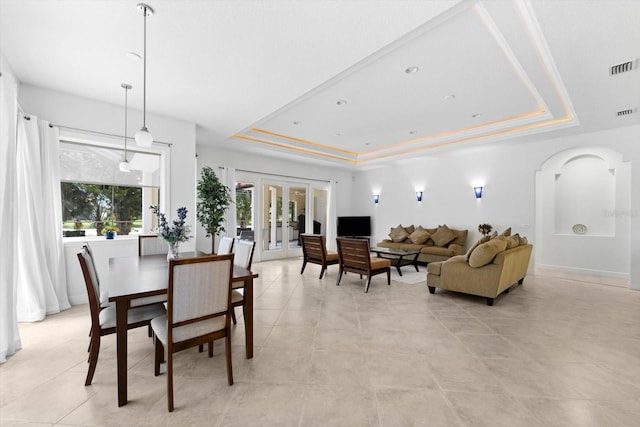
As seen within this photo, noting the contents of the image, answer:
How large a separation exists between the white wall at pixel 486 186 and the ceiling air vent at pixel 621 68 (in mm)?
2696

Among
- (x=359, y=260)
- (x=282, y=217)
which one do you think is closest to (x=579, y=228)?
(x=359, y=260)

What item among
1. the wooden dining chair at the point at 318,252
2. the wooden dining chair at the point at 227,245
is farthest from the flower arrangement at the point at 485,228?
the wooden dining chair at the point at 227,245

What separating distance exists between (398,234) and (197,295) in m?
6.45

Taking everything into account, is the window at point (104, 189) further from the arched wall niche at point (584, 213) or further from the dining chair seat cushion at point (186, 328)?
the arched wall niche at point (584, 213)

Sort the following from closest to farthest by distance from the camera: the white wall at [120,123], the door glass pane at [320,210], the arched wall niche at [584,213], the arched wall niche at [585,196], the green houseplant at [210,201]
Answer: the white wall at [120,123] < the arched wall niche at [584,213] < the green houseplant at [210,201] < the arched wall niche at [585,196] < the door glass pane at [320,210]

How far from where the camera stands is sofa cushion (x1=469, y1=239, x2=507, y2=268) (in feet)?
12.1

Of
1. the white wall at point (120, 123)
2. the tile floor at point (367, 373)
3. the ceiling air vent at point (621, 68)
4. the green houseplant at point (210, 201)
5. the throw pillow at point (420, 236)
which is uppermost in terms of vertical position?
the ceiling air vent at point (621, 68)

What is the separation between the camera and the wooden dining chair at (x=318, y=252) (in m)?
5.16

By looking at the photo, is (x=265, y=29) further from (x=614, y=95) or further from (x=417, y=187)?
(x=417, y=187)

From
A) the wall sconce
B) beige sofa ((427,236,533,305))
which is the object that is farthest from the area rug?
the wall sconce

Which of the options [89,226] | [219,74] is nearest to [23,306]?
[89,226]

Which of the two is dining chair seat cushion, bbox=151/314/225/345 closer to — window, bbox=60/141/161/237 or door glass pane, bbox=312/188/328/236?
window, bbox=60/141/161/237

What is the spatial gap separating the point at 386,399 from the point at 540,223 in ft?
20.7

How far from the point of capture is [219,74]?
3.16 metres
